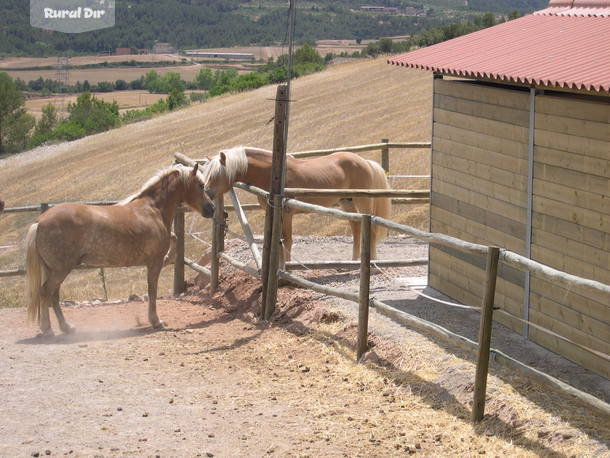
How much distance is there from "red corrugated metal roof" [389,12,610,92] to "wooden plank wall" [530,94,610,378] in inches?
11.2

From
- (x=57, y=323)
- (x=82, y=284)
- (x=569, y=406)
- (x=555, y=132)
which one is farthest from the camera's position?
(x=82, y=284)

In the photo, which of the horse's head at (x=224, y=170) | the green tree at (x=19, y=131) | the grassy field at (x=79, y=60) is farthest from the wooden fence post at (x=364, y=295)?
the grassy field at (x=79, y=60)

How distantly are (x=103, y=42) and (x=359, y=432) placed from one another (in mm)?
142443

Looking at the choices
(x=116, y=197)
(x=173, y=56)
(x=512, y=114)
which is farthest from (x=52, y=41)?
(x=512, y=114)

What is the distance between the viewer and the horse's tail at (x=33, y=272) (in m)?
8.24

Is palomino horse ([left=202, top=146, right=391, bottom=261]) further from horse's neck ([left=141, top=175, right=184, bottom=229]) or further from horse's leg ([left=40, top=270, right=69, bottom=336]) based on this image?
horse's leg ([left=40, top=270, right=69, bottom=336])

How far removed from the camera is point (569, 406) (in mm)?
5605

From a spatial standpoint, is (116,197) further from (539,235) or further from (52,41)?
(52,41)

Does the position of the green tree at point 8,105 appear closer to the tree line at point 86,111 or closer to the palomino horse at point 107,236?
the tree line at point 86,111

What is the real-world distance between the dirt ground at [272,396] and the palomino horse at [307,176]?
1.54 m

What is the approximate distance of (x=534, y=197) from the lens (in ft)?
23.6

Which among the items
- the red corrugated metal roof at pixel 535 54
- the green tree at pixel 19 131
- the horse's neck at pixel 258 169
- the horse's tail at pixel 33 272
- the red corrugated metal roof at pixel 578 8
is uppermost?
the red corrugated metal roof at pixel 578 8

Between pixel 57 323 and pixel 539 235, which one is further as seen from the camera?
pixel 57 323

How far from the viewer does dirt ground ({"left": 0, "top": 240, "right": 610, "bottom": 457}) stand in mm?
5371
